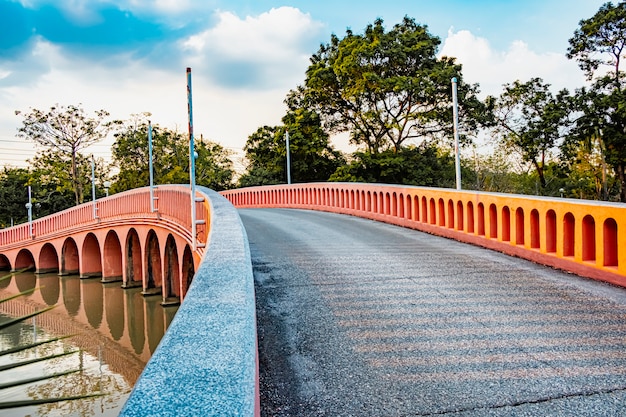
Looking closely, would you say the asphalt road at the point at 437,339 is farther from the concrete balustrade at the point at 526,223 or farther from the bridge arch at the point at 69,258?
the bridge arch at the point at 69,258

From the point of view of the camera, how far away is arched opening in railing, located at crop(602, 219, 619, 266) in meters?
6.50

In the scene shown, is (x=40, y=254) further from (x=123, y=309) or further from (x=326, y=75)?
(x=326, y=75)

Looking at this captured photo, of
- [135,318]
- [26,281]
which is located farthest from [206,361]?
[26,281]

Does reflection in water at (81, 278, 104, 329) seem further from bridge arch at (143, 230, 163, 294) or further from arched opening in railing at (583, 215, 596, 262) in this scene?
arched opening in railing at (583, 215, 596, 262)

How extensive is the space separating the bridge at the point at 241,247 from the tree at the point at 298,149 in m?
7.48

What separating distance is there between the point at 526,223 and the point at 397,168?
2245cm

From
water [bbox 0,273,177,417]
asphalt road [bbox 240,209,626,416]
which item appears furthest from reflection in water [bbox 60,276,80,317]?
asphalt road [bbox 240,209,626,416]

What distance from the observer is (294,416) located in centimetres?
325

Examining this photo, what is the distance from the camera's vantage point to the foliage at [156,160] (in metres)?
44.5

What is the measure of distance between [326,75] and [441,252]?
946 inches

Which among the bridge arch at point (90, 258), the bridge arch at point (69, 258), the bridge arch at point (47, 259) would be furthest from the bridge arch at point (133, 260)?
the bridge arch at point (47, 259)

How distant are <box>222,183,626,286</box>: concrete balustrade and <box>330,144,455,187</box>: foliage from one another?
15193 millimetres

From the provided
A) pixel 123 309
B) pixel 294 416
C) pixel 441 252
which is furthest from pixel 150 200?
pixel 294 416

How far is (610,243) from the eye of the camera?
6.53m
